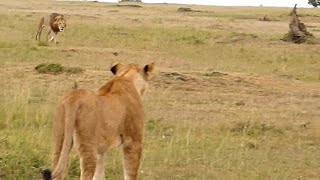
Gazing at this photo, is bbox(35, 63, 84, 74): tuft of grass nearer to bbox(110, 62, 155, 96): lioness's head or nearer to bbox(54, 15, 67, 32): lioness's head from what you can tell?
bbox(110, 62, 155, 96): lioness's head

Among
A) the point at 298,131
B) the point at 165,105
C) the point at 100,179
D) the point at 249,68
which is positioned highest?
the point at 249,68

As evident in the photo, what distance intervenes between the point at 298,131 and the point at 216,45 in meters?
12.9

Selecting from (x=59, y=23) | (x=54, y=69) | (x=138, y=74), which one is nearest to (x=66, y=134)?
(x=138, y=74)

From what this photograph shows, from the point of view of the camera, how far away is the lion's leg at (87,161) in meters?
4.73

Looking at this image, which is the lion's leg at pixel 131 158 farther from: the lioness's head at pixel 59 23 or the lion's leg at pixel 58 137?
the lioness's head at pixel 59 23

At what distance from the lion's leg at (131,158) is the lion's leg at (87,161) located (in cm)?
68

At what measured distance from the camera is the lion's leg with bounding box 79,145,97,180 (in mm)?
4734

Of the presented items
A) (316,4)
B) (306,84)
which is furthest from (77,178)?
(316,4)

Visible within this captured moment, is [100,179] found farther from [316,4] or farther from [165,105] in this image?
[316,4]

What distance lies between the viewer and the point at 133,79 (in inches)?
236

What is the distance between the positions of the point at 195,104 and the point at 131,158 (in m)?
5.98

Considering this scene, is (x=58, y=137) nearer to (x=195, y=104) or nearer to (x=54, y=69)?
(x=195, y=104)

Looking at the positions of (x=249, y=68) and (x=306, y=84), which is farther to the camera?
(x=249, y=68)

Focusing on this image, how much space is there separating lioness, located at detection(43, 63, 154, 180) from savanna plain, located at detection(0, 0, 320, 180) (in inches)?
47.7
